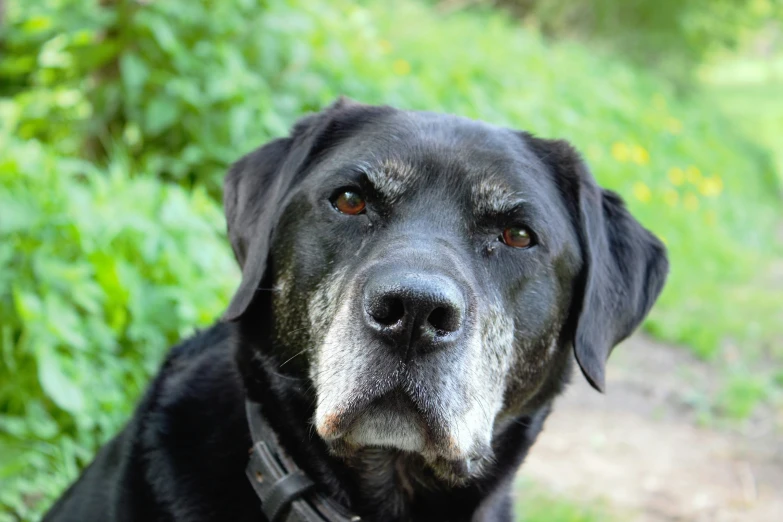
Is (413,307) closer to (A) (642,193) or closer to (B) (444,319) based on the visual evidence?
(B) (444,319)

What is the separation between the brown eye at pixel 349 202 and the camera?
105 inches

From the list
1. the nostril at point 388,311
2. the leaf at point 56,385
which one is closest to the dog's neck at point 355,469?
the nostril at point 388,311

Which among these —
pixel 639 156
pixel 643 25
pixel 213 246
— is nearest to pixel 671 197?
pixel 639 156

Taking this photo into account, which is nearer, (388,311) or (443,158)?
(388,311)

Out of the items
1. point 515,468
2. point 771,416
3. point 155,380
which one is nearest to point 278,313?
point 155,380

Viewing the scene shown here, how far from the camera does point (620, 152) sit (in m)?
10.0

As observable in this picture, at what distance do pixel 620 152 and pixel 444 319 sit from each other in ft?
27.3

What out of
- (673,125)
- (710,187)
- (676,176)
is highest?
(676,176)

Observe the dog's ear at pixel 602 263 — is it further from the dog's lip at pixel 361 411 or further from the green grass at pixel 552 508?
the green grass at pixel 552 508

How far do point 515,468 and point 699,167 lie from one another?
402 inches

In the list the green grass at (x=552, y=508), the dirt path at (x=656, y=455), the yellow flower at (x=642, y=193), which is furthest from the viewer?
the yellow flower at (x=642, y=193)

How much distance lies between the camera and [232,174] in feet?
9.76

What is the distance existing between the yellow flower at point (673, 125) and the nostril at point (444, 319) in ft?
37.6

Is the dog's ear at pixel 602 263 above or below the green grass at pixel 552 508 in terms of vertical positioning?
above
